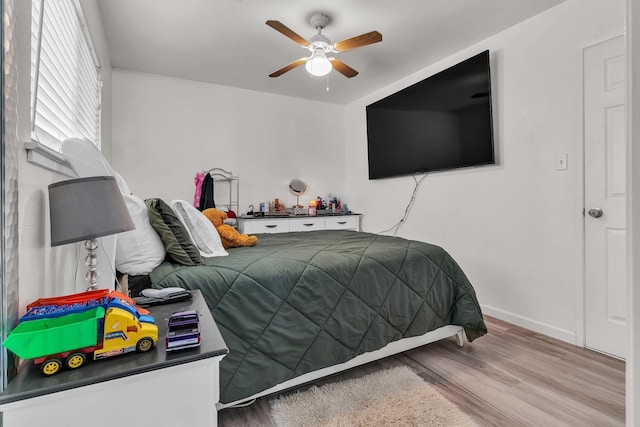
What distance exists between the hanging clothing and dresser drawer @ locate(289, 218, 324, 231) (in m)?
1.02

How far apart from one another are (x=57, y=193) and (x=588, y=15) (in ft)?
10.5

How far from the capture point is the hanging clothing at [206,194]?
146 inches

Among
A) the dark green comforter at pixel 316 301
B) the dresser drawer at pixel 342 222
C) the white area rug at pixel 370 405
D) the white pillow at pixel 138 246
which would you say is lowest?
the white area rug at pixel 370 405

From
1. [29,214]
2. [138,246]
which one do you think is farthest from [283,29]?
[29,214]

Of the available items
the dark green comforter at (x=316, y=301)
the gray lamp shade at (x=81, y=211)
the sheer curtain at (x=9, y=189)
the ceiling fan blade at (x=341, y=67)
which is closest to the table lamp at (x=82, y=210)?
the gray lamp shade at (x=81, y=211)

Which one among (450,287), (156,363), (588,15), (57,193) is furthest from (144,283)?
(588,15)

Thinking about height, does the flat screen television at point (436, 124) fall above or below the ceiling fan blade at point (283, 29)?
below

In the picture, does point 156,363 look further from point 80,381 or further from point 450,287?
point 450,287

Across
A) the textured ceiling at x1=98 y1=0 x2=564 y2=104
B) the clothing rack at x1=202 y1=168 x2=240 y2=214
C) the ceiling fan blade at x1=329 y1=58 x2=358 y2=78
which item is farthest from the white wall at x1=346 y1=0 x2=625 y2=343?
the clothing rack at x1=202 y1=168 x2=240 y2=214

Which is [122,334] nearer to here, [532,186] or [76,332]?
[76,332]

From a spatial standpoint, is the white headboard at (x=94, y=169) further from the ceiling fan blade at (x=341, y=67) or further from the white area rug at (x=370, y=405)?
the ceiling fan blade at (x=341, y=67)

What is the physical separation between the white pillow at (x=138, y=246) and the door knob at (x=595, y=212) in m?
2.79

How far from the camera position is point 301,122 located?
15.1 ft

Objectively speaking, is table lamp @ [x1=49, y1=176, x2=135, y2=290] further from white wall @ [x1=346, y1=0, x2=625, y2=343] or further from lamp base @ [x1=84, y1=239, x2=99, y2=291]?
white wall @ [x1=346, y1=0, x2=625, y2=343]
